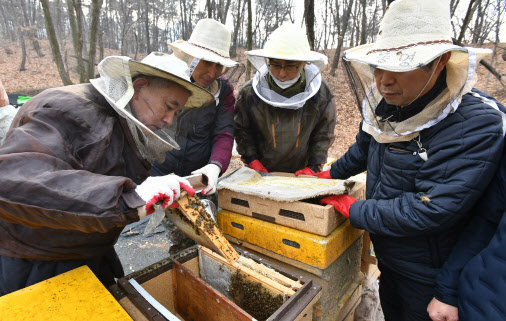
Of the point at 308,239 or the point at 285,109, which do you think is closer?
the point at 308,239

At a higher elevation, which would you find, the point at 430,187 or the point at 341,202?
the point at 430,187

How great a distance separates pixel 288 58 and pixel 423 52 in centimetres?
117

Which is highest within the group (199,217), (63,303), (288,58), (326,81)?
(288,58)

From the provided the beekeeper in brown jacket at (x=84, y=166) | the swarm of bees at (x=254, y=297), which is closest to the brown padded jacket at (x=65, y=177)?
the beekeeper in brown jacket at (x=84, y=166)

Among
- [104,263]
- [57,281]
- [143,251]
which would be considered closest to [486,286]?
[57,281]

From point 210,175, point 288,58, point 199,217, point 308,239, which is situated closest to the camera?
point 199,217

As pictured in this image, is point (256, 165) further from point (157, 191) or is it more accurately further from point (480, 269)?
point (480, 269)

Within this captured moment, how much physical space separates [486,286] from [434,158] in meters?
0.58

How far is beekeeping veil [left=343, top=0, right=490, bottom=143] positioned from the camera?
54.4 inches

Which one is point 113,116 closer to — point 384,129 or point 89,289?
point 89,289

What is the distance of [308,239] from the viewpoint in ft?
5.72

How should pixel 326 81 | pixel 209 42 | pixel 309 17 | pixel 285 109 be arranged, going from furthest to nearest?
pixel 326 81
pixel 309 17
pixel 285 109
pixel 209 42

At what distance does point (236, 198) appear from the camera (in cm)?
216

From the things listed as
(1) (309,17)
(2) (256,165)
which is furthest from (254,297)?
(1) (309,17)
